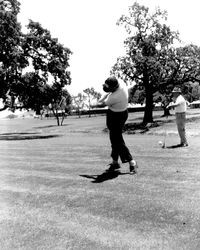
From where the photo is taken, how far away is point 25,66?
30.5 metres

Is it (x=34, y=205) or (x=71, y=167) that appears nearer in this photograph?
(x=34, y=205)

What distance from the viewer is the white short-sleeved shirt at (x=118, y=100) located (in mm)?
7387

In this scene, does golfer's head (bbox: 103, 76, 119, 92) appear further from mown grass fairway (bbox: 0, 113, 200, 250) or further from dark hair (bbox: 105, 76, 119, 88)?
mown grass fairway (bbox: 0, 113, 200, 250)

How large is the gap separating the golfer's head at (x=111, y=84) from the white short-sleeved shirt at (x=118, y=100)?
95 millimetres

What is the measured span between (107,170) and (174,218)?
3577 mm

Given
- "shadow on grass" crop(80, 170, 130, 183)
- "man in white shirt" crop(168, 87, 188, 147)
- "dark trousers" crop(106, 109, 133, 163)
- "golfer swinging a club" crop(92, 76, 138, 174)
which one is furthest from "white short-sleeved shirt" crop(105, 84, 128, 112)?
"man in white shirt" crop(168, 87, 188, 147)

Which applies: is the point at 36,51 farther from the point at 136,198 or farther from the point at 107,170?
the point at 136,198

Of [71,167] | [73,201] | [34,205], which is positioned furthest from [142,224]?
[71,167]

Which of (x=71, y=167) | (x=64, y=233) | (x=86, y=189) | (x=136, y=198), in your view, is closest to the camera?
(x=64, y=233)

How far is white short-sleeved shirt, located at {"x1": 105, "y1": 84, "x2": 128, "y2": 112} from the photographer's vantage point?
739 centimetres

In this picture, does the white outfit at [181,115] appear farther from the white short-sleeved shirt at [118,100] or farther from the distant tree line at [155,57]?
the distant tree line at [155,57]

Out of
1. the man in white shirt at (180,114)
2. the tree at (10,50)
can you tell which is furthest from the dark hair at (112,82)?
the tree at (10,50)

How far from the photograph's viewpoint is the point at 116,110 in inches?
296

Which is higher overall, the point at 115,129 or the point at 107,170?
the point at 115,129
